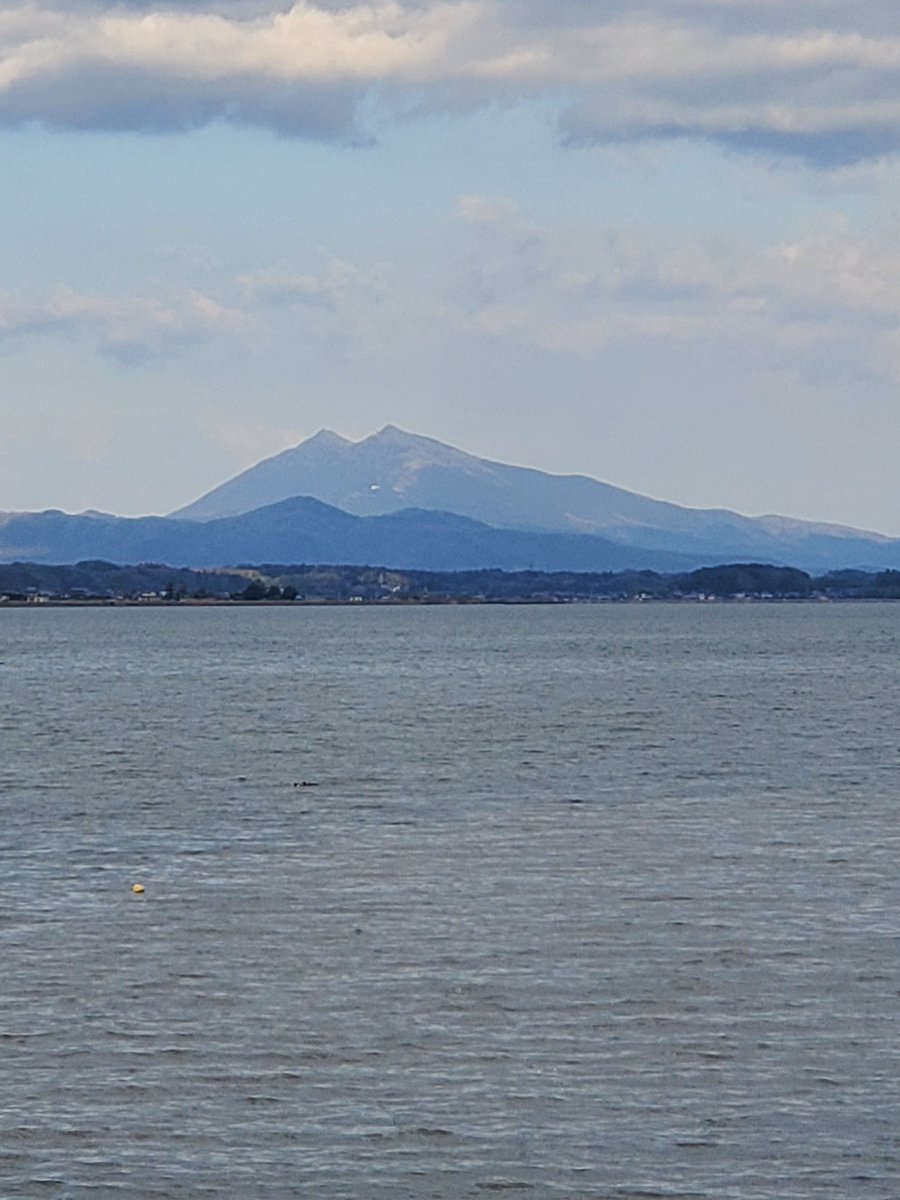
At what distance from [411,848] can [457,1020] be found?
13.5 metres

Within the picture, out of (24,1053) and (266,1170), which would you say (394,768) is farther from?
(266,1170)

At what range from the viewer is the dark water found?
56.8ft

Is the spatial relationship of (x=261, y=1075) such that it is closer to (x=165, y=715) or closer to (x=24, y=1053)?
(x=24, y=1053)

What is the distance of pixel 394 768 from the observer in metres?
52.3

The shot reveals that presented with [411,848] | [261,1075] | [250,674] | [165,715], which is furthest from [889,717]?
[261,1075]

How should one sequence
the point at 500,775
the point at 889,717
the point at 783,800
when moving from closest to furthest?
the point at 783,800 < the point at 500,775 < the point at 889,717

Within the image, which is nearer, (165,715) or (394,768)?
(394,768)

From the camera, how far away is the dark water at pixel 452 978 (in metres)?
17.3

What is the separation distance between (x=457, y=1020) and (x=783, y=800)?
23153 mm

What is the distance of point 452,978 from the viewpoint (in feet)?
77.6

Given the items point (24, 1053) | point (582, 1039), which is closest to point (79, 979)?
point (24, 1053)

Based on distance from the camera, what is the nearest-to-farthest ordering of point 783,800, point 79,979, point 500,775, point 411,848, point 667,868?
point 79,979, point 667,868, point 411,848, point 783,800, point 500,775

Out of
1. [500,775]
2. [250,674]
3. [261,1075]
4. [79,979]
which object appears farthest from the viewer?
[250,674]

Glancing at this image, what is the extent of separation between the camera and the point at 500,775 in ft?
165
